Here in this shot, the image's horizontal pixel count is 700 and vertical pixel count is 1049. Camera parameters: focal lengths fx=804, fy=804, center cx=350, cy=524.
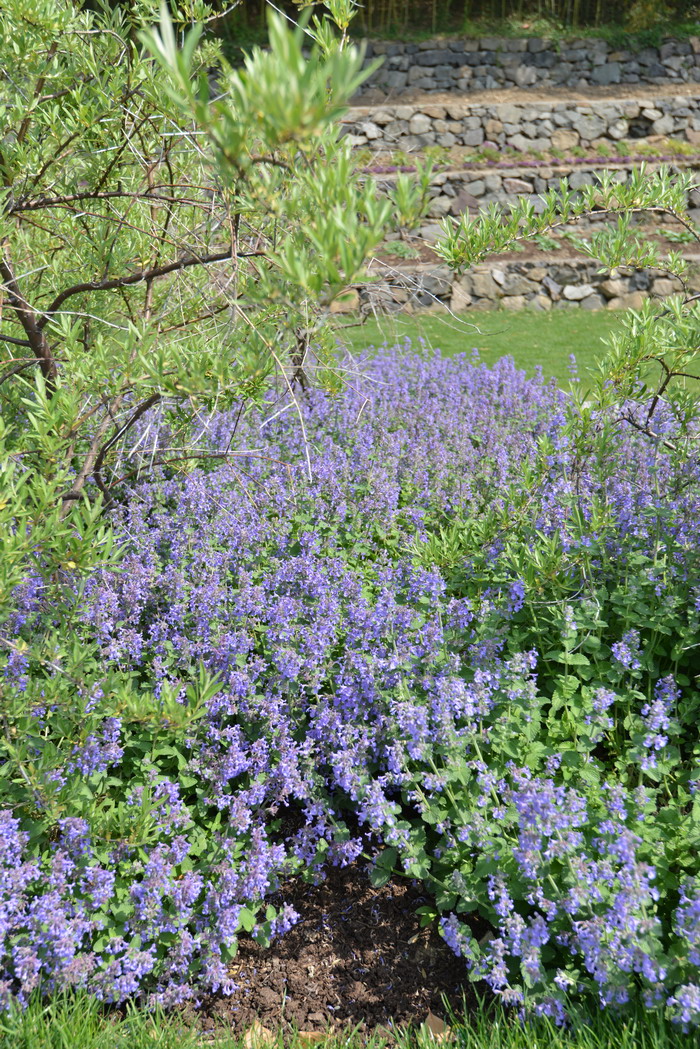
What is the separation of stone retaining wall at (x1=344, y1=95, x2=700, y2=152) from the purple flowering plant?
553 inches

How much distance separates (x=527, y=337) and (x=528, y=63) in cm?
995

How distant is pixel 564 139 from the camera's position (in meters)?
15.6

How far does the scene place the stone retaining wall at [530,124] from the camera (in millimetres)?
15641

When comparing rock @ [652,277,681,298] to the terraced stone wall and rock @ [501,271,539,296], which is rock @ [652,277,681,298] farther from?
the terraced stone wall

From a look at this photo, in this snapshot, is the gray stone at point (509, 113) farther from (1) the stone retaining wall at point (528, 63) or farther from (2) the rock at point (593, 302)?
(2) the rock at point (593, 302)

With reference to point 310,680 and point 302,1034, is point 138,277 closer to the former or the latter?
point 310,680

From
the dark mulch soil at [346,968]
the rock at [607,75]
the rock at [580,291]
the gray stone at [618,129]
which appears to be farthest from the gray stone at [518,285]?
the dark mulch soil at [346,968]

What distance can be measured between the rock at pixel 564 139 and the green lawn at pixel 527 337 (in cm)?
539

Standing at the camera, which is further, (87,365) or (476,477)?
(476,477)

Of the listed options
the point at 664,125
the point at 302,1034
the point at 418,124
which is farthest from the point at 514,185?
the point at 302,1034

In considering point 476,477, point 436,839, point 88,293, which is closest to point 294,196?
point 436,839

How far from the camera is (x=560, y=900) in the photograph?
6.40 feet

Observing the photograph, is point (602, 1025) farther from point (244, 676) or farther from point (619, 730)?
point (244, 676)

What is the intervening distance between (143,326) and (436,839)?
185 centimetres
